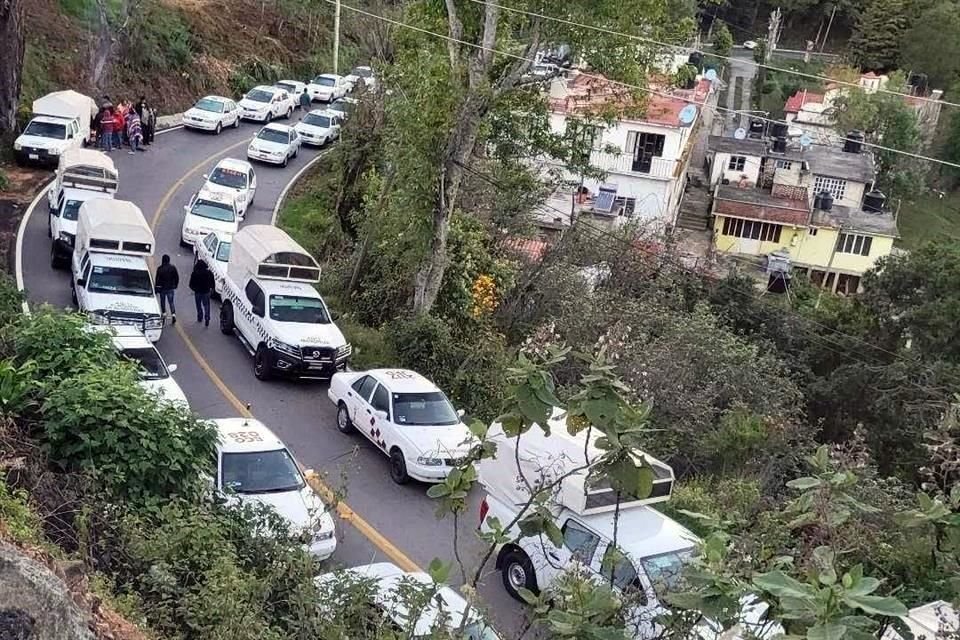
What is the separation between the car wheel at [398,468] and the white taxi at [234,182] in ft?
44.0

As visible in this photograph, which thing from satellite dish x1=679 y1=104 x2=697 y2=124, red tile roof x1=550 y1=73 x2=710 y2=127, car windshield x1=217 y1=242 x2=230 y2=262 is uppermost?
red tile roof x1=550 y1=73 x2=710 y2=127

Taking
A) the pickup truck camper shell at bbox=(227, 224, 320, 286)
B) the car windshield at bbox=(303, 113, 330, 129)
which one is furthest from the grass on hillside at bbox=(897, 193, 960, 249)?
the pickup truck camper shell at bbox=(227, 224, 320, 286)

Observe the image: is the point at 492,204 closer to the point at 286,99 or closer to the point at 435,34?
the point at 435,34

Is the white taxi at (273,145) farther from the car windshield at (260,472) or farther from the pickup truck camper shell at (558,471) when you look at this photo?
the pickup truck camper shell at (558,471)

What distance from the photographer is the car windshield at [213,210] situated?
2373 cm

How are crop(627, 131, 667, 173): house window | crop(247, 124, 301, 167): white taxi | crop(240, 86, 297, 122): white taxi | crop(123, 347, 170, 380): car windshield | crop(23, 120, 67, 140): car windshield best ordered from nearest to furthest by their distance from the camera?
crop(123, 347, 170, 380): car windshield < crop(23, 120, 67, 140): car windshield < crop(247, 124, 301, 167): white taxi < crop(240, 86, 297, 122): white taxi < crop(627, 131, 667, 173): house window

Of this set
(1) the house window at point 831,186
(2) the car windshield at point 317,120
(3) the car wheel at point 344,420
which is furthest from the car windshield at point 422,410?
(1) the house window at point 831,186

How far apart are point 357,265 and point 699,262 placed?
17.4 meters

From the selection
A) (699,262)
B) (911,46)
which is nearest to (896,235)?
(699,262)

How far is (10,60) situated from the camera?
90.9 feet

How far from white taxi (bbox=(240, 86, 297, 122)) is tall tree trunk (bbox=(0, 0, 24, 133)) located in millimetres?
12215

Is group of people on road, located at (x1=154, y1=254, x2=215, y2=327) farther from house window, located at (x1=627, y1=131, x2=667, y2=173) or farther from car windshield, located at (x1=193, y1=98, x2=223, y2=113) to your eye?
house window, located at (x1=627, y1=131, x2=667, y2=173)

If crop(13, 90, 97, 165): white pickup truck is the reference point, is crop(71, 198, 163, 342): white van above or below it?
below

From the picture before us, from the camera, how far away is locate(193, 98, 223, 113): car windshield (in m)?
36.6
